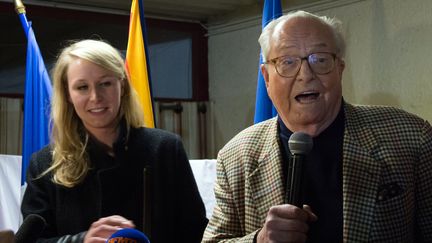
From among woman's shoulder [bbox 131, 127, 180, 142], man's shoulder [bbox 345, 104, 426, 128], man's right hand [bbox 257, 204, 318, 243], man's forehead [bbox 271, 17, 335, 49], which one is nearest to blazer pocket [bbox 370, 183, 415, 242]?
man's shoulder [bbox 345, 104, 426, 128]

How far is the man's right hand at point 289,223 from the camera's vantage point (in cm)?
130

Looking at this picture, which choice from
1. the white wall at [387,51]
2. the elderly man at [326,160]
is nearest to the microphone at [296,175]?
the elderly man at [326,160]

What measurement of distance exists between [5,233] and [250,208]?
842 mm

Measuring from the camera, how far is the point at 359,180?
1.60 metres

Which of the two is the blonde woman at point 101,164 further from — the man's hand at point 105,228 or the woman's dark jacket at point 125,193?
the man's hand at point 105,228

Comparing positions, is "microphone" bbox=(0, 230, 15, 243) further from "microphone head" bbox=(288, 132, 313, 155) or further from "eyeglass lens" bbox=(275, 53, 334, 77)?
"eyeglass lens" bbox=(275, 53, 334, 77)

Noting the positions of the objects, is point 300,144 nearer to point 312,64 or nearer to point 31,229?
point 312,64

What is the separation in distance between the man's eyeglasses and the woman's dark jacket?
24.1 inches

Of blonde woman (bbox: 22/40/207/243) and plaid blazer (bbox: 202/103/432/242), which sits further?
blonde woman (bbox: 22/40/207/243)

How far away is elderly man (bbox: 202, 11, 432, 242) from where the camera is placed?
1569 mm

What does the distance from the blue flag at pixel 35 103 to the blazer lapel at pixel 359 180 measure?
225 cm

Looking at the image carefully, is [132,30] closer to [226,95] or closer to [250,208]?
[250,208]

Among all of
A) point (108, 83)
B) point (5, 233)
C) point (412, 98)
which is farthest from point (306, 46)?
point (412, 98)

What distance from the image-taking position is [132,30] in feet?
11.9
